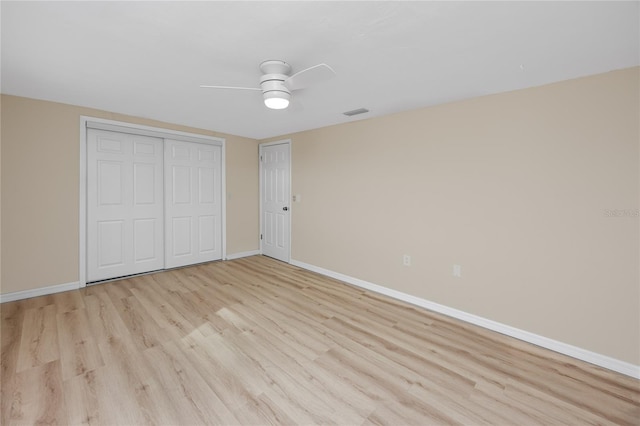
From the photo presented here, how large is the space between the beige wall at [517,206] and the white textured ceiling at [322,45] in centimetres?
31

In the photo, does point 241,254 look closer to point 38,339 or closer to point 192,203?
point 192,203

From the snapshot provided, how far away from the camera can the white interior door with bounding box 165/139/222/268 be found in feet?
Result: 14.0

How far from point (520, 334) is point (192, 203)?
4.56 metres

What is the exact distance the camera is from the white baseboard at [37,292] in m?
3.04

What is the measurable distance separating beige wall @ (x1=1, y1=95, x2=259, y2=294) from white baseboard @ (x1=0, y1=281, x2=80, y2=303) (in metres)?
0.04

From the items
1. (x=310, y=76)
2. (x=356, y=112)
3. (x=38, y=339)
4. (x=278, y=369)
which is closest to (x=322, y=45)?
(x=310, y=76)

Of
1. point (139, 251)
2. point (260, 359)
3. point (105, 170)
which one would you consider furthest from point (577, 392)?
point (105, 170)

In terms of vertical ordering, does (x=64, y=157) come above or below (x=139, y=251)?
above

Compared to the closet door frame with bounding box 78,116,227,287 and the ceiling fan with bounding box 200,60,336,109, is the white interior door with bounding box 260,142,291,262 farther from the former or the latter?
the ceiling fan with bounding box 200,60,336,109

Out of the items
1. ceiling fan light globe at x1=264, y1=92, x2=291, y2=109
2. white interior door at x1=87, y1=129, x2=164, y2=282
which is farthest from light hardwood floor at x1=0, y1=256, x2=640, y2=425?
ceiling fan light globe at x1=264, y1=92, x2=291, y2=109

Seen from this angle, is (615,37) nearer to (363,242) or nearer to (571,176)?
(571,176)

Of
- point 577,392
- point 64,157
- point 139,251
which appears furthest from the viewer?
point 139,251

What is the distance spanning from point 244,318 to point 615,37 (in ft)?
11.5

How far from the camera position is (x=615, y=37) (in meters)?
1.67
